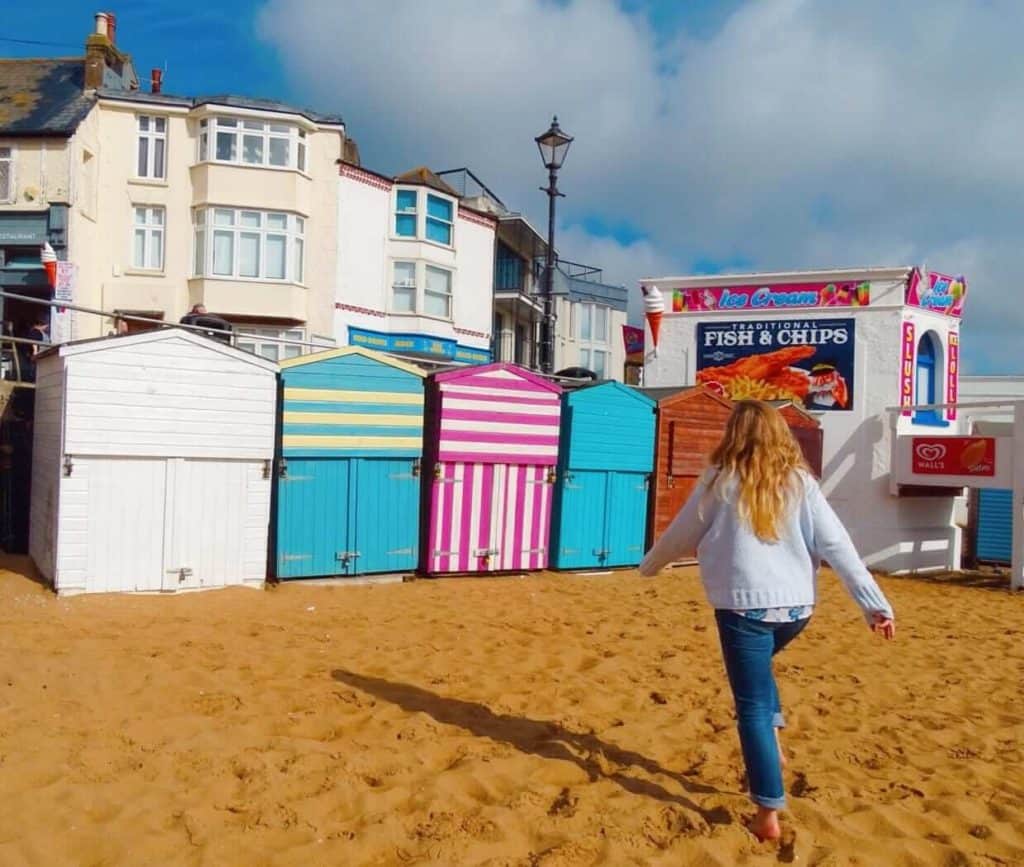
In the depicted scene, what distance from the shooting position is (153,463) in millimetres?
7582

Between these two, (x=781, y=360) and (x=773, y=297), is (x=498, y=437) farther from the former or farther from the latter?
(x=773, y=297)

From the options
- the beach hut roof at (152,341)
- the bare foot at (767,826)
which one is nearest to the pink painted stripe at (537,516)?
the beach hut roof at (152,341)

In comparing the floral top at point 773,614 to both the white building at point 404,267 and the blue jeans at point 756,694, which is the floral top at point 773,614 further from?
the white building at point 404,267

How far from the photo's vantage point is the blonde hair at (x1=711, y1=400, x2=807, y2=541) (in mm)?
3559

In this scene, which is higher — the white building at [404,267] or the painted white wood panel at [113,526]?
the white building at [404,267]

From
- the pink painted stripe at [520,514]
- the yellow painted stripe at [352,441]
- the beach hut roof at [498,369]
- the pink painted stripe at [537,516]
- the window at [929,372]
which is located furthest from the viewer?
the window at [929,372]

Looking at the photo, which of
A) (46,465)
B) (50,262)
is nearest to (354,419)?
(46,465)

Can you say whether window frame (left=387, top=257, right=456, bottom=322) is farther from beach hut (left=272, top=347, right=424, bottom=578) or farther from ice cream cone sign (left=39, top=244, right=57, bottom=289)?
beach hut (left=272, top=347, right=424, bottom=578)

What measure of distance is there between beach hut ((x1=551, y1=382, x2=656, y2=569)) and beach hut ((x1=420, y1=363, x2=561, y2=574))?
17cm

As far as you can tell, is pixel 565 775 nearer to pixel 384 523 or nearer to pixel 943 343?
pixel 384 523

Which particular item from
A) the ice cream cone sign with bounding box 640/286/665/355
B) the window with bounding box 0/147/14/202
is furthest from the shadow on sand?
the window with bounding box 0/147/14/202

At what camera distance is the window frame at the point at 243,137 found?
75.2ft

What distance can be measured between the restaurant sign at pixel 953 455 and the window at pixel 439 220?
643 inches

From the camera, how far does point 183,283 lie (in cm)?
2289
